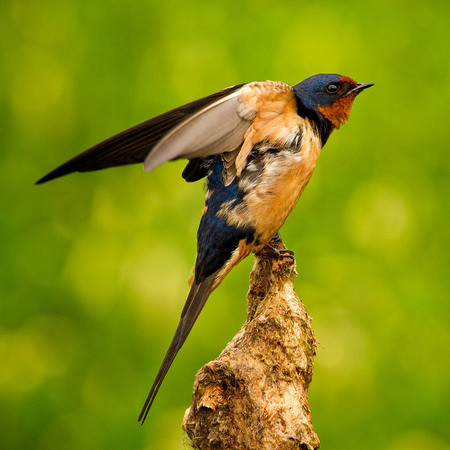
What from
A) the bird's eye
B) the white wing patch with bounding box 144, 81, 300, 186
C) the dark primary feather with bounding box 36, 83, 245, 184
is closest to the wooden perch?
the white wing patch with bounding box 144, 81, 300, 186

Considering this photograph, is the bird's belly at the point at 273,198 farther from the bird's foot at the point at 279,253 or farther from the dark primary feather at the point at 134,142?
the dark primary feather at the point at 134,142

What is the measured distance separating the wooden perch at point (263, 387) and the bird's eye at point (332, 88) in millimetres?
614

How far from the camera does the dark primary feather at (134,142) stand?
1.77 metres

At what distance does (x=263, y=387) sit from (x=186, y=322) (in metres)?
0.25

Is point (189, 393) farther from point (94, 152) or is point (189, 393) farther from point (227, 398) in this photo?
point (94, 152)

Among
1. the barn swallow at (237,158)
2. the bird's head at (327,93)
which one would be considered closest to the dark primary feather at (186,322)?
the barn swallow at (237,158)

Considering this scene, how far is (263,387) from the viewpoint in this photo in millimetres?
1724

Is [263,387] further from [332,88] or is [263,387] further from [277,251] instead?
[332,88]

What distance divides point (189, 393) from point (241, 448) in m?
1.18

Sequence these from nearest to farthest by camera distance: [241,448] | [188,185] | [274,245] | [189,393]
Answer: [241,448] → [274,245] → [189,393] → [188,185]

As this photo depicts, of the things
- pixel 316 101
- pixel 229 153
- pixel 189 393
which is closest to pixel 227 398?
pixel 229 153

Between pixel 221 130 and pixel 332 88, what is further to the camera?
pixel 332 88

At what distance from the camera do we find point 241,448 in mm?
1652

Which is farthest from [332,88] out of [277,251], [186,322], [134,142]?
[186,322]
